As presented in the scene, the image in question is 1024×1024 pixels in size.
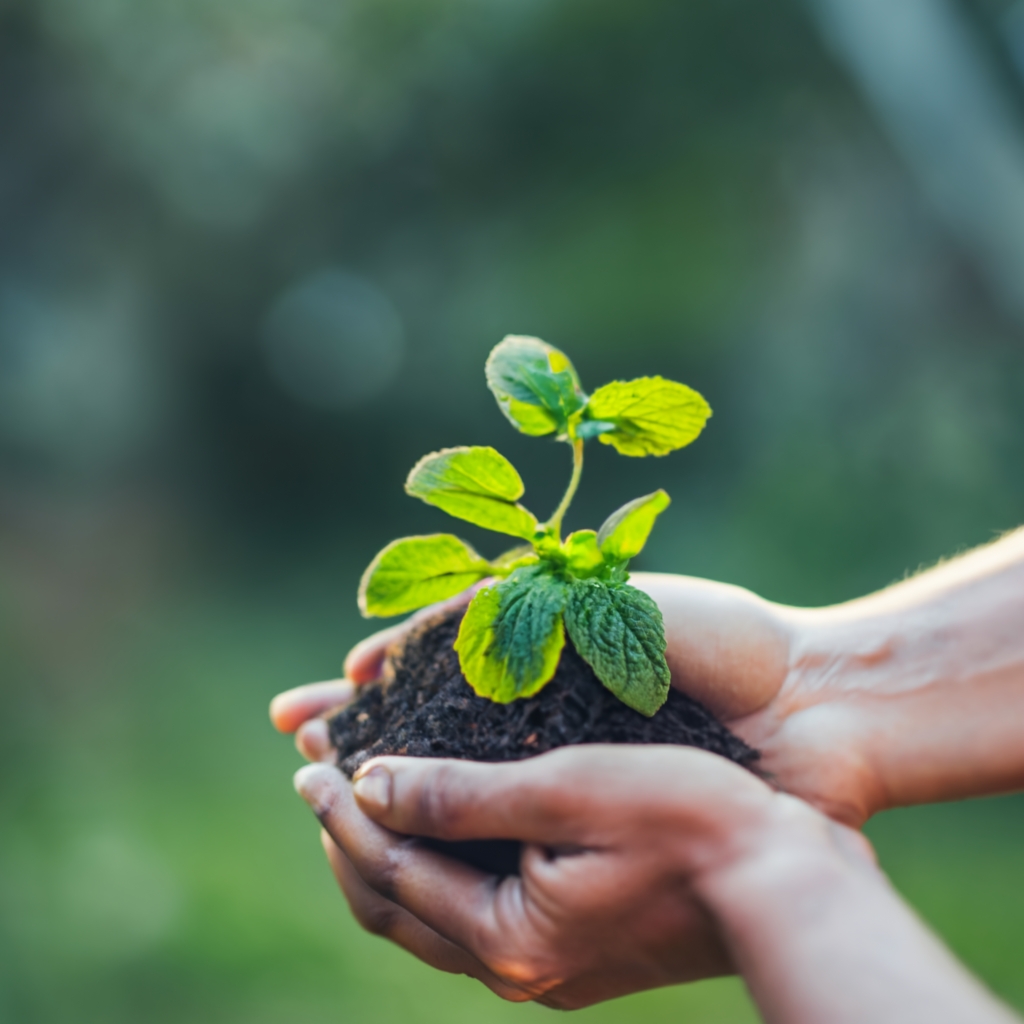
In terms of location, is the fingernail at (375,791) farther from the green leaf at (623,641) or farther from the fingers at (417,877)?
the green leaf at (623,641)

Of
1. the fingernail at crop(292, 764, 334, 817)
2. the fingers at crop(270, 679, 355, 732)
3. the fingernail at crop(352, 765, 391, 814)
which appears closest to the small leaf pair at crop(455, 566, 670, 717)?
the fingernail at crop(352, 765, 391, 814)

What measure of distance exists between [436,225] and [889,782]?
9.65 ft

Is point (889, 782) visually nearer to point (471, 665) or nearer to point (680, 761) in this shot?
point (680, 761)

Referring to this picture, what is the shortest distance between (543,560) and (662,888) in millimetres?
321

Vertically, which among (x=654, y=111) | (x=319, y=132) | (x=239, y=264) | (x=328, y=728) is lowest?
(x=328, y=728)

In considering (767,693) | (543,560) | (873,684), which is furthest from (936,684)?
(543,560)

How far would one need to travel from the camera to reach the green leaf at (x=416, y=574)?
32.3 inches

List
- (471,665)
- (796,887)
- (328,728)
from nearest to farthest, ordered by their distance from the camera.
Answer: (796,887), (471,665), (328,728)

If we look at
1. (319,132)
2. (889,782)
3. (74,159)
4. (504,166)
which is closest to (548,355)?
(889,782)

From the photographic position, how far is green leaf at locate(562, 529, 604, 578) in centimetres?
82

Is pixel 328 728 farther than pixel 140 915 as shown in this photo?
No

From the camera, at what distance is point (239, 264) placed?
135 inches

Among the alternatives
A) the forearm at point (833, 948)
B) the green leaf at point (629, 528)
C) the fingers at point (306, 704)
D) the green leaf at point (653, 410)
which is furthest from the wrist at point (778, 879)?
the fingers at point (306, 704)

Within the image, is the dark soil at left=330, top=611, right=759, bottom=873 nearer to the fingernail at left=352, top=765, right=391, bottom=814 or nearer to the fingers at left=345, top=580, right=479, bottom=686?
the fingernail at left=352, top=765, right=391, bottom=814
